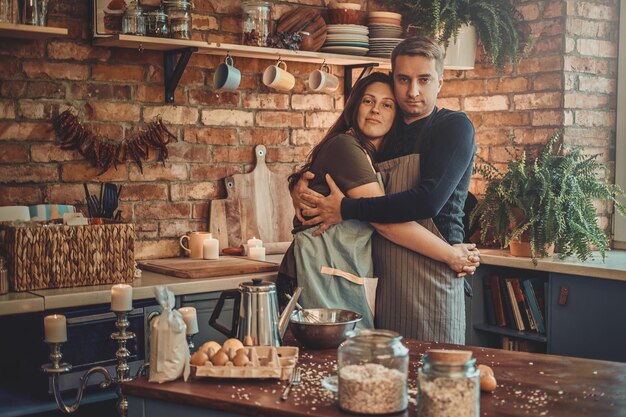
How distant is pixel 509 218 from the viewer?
3865 mm

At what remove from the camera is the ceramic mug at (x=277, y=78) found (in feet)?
13.2

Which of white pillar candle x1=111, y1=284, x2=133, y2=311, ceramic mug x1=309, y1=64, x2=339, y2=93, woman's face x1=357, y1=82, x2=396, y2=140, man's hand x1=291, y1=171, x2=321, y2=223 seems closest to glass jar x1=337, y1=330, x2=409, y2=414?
white pillar candle x1=111, y1=284, x2=133, y2=311

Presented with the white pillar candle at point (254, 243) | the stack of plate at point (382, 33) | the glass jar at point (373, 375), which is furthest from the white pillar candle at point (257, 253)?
the glass jar at point (373, 375)

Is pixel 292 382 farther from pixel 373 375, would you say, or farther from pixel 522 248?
Answer: pixel 522 248

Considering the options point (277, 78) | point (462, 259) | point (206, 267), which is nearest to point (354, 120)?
point (462, 259)

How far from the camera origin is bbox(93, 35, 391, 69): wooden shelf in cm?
355

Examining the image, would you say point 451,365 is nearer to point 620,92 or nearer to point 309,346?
point 309,346

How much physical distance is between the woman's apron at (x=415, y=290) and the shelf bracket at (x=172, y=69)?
1214 mm

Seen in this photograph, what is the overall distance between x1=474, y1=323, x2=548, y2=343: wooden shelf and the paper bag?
7.09 feet

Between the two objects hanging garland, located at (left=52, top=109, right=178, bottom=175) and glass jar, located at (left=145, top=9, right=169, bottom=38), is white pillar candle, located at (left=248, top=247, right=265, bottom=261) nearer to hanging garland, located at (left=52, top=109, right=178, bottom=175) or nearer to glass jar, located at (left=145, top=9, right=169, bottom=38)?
hanging garland, located at (left=52, top=109, right=178, bottom=175)

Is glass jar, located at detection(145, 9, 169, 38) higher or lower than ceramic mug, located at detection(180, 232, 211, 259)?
higher

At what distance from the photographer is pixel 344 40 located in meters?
4.18

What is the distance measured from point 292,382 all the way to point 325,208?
102 cm

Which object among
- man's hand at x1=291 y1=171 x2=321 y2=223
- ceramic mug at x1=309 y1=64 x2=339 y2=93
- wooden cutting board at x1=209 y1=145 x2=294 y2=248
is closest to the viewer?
man's hand at x1=291 y1=171 x2=321 y2=223
